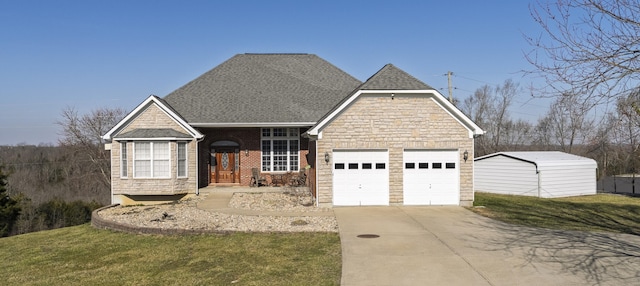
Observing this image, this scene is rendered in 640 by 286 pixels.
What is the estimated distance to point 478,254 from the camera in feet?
34.3

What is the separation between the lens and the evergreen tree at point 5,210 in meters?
29.0

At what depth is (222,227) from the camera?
46.4 feet

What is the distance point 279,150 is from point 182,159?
5182 mm

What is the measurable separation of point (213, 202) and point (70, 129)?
33.6 m

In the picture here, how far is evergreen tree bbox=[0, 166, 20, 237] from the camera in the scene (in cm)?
2895

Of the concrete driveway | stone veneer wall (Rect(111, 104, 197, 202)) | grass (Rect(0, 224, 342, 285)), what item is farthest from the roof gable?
stone veneer wall (Rect(111, 104, 197, 202))

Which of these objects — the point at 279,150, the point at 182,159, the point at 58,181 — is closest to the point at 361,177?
the point at 279,150

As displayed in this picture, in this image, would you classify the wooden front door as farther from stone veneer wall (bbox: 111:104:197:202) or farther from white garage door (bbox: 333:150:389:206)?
white garage door (bbox: 333:150:389:206)

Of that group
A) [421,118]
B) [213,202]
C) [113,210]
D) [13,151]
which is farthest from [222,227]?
[13,151]

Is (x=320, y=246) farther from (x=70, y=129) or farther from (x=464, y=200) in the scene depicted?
(x=70, y=129)

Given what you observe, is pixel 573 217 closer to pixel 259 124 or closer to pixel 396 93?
pixel 396 93

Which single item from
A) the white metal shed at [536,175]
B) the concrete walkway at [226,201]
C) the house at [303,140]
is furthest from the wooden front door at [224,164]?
the white metal shed at [536,175]

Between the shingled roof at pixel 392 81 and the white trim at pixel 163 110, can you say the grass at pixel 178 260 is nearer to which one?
the shingled roof at pixel 392 81

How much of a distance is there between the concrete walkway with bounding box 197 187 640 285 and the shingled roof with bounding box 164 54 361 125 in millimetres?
9879
